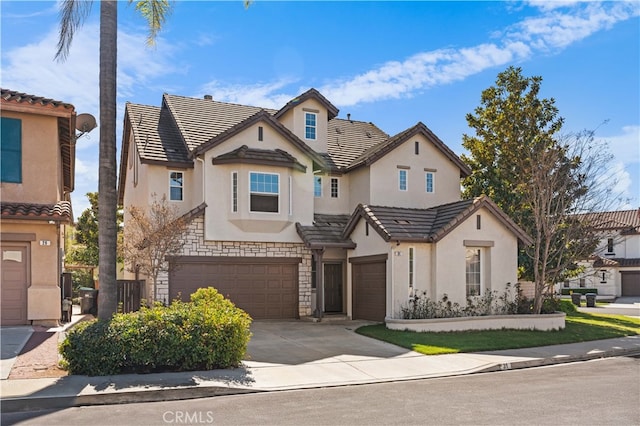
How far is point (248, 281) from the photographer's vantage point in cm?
2266

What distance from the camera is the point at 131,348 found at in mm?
11266

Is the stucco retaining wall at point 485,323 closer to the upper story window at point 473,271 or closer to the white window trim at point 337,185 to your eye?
the upper story window at point 473,271

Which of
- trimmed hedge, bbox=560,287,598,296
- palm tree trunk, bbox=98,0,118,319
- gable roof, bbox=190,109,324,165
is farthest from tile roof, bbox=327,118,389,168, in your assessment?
trimmed hedge, bbox=560,287,598,296

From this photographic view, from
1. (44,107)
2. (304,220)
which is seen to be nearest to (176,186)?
(304,220)

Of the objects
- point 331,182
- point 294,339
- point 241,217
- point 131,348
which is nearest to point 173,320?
point 131,348

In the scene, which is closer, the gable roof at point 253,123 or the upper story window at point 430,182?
the gable roof at point 253,123

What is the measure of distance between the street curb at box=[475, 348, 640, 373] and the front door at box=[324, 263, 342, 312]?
1094 cm

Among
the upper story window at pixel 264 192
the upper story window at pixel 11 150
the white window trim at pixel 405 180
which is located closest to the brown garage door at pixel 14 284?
the upper story window at pixel 11 150

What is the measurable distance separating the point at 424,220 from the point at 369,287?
3328mm

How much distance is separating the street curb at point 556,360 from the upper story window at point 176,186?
14283 millimetres

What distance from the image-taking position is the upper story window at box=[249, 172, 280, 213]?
22.5 meters

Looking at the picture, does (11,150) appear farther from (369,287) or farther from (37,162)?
(369,287)

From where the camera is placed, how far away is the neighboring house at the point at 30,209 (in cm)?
1678

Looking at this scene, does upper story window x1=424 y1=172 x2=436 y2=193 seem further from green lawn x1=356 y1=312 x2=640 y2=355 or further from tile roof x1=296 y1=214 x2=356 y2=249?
green lawn x1=356 y1=312 x2=640 y2=355
